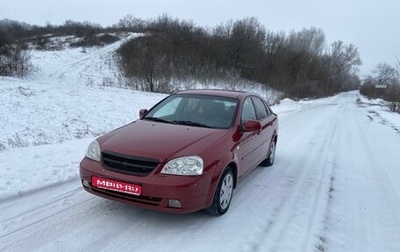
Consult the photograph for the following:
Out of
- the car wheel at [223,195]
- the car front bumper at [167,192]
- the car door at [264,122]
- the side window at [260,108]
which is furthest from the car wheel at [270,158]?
the car front bumper at [167,192]

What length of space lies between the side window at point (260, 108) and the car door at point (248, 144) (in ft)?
0.77

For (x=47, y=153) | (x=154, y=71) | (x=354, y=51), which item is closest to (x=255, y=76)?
(x=154, y=71)

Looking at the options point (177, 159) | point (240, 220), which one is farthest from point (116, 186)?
point (240, 220)

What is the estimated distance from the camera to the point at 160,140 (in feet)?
15.6

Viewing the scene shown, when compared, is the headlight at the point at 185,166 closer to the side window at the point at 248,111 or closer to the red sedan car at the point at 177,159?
the red sedan car at the point at 177,159

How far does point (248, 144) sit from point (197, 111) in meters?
0.93

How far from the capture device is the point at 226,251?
3.90 meters

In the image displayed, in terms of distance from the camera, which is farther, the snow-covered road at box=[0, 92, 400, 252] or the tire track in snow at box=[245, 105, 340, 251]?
the tire track in snow at box=[245, 105, 340, 251]

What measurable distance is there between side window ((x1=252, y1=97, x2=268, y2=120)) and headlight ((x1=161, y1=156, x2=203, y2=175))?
266 centimetres

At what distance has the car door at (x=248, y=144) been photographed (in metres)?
5.58

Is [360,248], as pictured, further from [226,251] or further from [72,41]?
[72,41]

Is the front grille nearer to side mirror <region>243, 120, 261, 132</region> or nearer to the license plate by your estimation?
the license plate

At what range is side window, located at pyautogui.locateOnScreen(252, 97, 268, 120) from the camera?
693 cm

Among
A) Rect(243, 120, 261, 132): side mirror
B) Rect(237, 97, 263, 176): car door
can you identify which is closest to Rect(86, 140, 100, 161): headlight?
Rect(237, 97, 263, 176): car door
